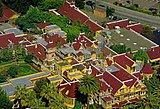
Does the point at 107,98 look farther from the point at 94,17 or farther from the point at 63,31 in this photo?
the point at 94,17

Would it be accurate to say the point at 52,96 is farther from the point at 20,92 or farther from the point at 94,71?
the point at 94,71

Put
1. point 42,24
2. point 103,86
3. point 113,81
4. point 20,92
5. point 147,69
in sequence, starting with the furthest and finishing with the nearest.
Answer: point 42,24
point 147,69
point 113,81
point 103,86
point 20,92

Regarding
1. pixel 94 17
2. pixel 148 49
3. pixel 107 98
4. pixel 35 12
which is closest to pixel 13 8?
pixel 35 12

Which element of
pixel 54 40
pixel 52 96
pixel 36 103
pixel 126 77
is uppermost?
pixel 52 96

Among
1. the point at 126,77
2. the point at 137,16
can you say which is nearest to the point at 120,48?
the point at 126,77

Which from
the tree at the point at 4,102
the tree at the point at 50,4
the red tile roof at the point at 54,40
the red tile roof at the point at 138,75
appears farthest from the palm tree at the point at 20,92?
the tree at the point at 50,4

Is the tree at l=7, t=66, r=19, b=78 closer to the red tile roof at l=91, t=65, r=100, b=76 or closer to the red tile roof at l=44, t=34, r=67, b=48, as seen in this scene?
the red tile roof at l=44, t=34, r=67, b=48

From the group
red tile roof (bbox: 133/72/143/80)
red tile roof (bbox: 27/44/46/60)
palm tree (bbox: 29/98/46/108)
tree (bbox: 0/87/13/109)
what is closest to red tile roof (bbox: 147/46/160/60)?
red tile roof (bbox: 133/72/143/80)
